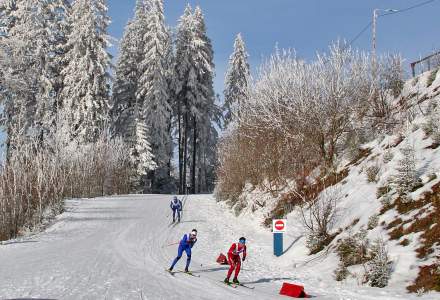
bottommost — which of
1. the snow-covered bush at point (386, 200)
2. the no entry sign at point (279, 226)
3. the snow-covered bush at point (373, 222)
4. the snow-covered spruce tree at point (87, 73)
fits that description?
the no entry sign at point (279, 226)

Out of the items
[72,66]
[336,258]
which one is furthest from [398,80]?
[72,66]

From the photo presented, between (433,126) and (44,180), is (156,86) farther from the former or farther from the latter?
(433,126)

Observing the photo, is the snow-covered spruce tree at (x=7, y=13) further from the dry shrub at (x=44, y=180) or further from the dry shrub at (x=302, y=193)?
the dry shrub at (x=302, y=193)

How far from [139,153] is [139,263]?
26.9 meters

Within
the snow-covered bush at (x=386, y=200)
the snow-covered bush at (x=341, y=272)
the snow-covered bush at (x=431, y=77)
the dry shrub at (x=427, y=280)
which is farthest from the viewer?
the snow-covered bush at (x=431, y=77)

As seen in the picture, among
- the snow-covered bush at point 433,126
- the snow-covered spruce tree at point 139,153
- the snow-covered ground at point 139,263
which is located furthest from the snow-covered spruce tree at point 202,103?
the snow-covered bush at point 433,126

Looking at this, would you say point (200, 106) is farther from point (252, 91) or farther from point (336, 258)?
point (336, 258)

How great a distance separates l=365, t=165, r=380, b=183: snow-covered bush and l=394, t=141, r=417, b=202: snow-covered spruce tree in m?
1.82

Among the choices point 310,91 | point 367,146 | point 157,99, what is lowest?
point 367,146

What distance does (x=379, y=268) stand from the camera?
1009 centimetres

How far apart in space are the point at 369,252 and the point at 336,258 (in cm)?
133

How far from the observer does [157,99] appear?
42.4 meters

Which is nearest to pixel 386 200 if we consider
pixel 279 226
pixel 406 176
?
pixel 406 176

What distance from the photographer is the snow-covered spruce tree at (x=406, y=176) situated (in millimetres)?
12195
